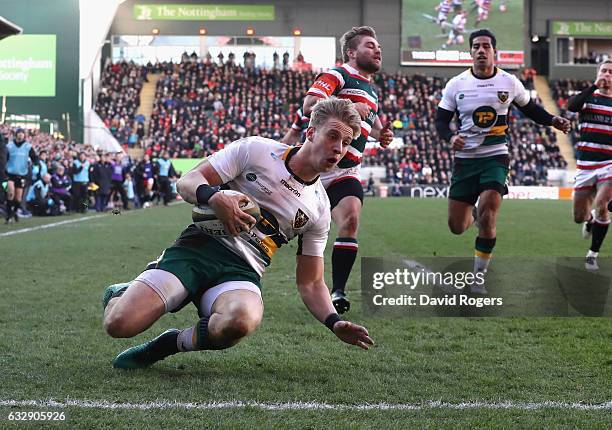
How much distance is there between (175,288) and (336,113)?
46.6 inches

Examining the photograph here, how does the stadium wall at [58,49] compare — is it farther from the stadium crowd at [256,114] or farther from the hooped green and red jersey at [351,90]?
the hooped green and red jersey at [351,90]

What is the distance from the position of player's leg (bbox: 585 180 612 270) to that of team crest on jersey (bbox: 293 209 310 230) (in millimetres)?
5575

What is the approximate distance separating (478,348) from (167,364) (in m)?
1.86

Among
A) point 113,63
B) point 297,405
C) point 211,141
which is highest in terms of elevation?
point 113,63

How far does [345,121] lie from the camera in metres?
4.12

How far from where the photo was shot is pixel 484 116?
25.3 feet

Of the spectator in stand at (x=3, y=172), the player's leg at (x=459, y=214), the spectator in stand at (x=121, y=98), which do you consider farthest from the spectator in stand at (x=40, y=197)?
the spectator in stand at (x=121, y=98)

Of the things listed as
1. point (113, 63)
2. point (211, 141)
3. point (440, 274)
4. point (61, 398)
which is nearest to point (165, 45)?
point (113, 63)

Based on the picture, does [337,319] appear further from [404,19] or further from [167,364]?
[404,19]

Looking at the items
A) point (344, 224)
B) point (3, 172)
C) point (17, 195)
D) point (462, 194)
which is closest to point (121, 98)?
point (17, 195)

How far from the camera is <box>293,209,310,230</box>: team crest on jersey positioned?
14.4 ft

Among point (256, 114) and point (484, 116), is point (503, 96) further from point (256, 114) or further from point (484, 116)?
point (256, 114)

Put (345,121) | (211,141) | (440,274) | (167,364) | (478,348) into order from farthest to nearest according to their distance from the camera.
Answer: (211,141), (440,274), (478,348), (167,364), (345,121)

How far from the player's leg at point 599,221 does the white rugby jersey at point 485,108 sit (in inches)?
77.2
